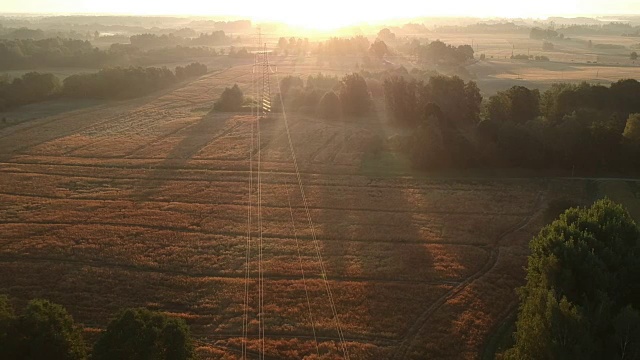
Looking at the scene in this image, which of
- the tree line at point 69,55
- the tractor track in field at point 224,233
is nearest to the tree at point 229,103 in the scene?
the tractor track in field at point 224,233

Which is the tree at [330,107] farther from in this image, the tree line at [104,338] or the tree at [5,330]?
the tree at [5,330]

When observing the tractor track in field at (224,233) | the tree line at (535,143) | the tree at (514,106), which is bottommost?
the tractor track in field at (224,233)

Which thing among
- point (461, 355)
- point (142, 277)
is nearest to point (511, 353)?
point (461, 355)

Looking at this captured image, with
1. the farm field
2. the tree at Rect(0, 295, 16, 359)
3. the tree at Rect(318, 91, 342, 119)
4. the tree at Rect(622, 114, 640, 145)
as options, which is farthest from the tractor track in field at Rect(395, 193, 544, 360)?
the tree at Rect(318, 91, 342, 119)

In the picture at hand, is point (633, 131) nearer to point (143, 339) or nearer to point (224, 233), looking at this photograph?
point (224, 233)

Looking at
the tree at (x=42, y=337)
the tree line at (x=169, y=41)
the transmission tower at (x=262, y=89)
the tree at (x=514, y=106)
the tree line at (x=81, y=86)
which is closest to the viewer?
the tree at (x=42, y=337)
